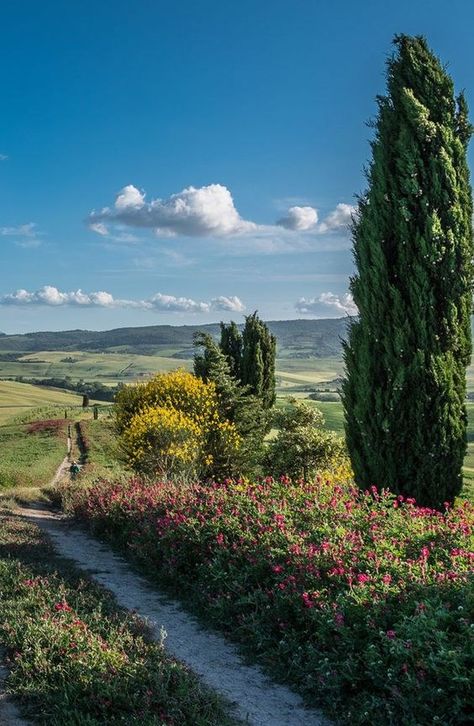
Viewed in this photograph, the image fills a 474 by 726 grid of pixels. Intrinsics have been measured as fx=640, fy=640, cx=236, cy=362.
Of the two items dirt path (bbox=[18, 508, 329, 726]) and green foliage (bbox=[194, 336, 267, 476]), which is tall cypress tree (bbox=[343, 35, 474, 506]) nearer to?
dirt path (bbox=[18, 508, 329, 726])

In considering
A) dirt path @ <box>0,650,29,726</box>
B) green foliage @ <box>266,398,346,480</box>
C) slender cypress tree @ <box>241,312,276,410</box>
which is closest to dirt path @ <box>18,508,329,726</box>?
dirt path @ <box>0,650,29,726</box>

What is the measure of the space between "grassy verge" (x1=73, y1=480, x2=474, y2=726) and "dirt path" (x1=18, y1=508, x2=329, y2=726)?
0.22m

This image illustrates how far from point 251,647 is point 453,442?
751 cm

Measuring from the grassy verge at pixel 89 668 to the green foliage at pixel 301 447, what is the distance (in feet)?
50.5

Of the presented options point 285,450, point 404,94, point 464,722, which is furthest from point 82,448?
point 464,722

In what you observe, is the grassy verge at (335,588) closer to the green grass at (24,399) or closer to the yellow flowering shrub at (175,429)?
the yellow flowering shrub at (175,429)

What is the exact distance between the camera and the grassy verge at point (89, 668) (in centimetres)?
534

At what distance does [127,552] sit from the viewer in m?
12.1

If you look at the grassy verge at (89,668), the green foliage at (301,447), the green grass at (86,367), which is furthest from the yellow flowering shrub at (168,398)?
the green grass at (86,367)

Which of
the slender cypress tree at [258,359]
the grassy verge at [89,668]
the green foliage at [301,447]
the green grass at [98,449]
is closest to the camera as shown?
the grassy verge at [89,668]

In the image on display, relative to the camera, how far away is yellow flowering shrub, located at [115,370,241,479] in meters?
19.8

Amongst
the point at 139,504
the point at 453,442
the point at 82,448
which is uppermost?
the point at 453,442

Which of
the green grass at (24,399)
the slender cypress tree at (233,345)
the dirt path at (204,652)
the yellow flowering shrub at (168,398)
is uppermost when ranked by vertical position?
the slender cypress tree at (233,345)

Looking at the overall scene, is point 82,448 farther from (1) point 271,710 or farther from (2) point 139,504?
(1) point 271,710
